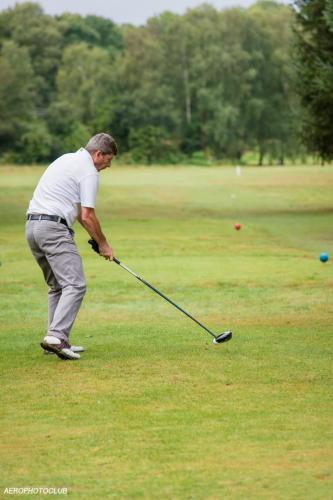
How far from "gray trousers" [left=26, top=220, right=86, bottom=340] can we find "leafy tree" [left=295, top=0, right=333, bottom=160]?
85.7 ft

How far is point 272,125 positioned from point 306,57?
248 feet

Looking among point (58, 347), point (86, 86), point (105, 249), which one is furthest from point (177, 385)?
point (86, 86)

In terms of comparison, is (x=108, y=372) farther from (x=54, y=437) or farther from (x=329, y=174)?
(x=329, y=174)

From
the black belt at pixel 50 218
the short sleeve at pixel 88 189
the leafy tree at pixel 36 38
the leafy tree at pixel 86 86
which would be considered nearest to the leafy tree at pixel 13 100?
the leafy tree at pixel 86 86

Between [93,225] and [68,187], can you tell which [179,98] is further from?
[93,225]

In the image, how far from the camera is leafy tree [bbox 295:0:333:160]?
36.5m

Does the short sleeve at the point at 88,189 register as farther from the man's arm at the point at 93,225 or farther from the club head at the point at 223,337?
the club head at the point at 223,337

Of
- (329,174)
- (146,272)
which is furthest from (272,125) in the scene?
(146,272)

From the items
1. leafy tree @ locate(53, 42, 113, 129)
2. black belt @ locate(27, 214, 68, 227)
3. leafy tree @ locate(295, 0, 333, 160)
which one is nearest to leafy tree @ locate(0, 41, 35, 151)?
leafy tree @ locate(53, 42, 113, 129)

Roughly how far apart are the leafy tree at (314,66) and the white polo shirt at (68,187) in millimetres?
26058

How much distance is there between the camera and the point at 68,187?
34.4 ft

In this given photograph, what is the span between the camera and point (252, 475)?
6.61 metres

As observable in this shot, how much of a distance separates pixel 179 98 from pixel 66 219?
10841cm

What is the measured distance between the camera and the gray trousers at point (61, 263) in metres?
10.6
